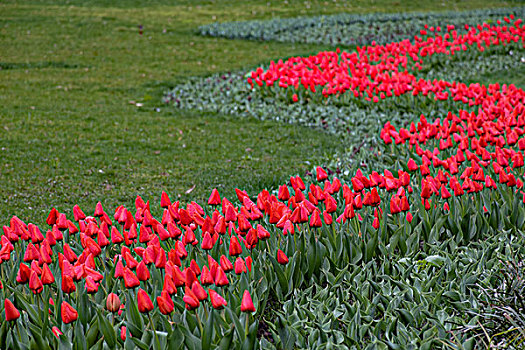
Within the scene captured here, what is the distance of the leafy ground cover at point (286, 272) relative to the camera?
2699mm

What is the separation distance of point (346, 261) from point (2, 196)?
391 centimetres

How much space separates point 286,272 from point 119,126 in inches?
227

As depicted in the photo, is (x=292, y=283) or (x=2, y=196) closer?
(x=292, y=283)

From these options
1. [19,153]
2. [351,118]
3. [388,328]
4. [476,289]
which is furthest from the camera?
[351,118]

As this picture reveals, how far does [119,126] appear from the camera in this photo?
848cm

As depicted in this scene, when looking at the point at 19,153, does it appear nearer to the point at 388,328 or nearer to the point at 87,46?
the point at 388,328

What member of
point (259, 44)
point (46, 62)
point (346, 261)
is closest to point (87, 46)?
point (46, 62)

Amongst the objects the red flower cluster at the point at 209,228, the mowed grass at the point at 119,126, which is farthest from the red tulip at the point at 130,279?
the mowed grass at the point at 119,126

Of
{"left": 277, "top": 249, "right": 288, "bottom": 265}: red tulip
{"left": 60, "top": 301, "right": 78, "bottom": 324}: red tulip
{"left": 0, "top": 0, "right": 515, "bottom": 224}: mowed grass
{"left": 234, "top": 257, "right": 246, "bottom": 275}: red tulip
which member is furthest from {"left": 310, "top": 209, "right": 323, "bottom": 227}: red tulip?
{"left": 0, "top": 0, "right": 515, "bottom": 224}: mowed grass

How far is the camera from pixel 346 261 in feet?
11.6

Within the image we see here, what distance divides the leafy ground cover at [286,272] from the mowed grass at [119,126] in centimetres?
226

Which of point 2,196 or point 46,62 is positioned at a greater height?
point 46,62

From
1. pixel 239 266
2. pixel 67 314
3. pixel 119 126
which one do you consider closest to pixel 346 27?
pixel 119 126

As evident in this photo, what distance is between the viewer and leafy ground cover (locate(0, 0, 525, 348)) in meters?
2.70
